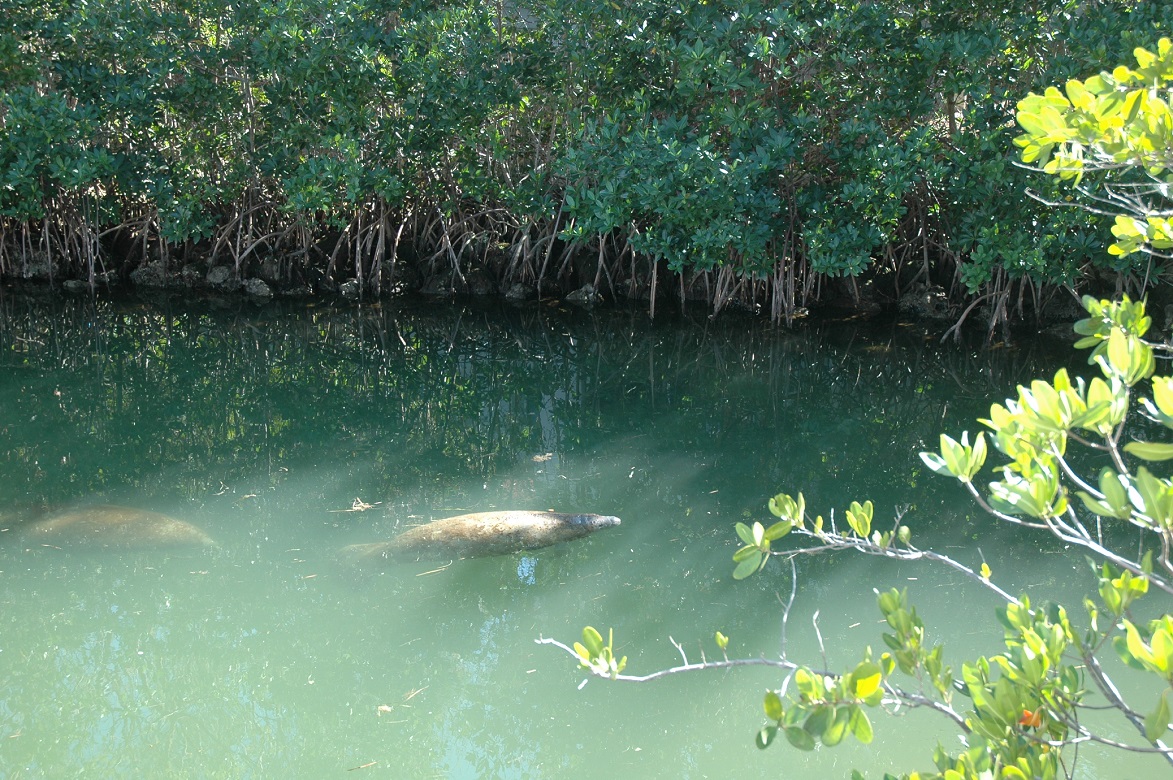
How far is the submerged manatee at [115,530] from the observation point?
14.3 ft

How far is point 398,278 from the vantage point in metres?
11.1

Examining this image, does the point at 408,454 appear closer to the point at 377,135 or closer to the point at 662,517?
the point at 662,517

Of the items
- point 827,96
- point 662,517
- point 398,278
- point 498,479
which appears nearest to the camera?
point 662,517

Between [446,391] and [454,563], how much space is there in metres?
3.12

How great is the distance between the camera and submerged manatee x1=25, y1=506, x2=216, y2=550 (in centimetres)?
436

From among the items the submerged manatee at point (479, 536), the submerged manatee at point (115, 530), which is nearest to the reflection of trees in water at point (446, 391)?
the submerged manatee at point (115, 530)

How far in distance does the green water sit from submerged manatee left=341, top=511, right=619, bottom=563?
3.9 inches

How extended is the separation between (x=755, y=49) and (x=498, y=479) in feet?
13.9

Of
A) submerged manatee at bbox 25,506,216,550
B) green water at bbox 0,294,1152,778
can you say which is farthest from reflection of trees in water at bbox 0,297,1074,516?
submerged manatee at bbox 25,506,216,550

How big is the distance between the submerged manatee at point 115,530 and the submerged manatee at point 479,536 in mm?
787

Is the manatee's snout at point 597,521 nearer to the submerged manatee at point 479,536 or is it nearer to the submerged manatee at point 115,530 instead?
the submerged manatee at point 479,536

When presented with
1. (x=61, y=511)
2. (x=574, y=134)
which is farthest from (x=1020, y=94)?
(x=61, y=511)

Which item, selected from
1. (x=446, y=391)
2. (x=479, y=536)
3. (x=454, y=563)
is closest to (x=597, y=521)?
(x=479, y=536)

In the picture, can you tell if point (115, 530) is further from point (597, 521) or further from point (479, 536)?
point (597, 521)
